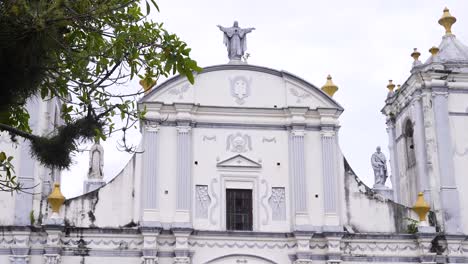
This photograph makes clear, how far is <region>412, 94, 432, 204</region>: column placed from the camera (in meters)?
18.4

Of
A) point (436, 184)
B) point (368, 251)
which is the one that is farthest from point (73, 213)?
point (436, 184)

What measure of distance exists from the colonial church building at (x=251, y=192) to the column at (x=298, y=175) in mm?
22

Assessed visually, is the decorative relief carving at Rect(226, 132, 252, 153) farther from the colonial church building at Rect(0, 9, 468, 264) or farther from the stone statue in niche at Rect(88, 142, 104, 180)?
the stone statue in niche at Rect(88, 142, 104, 180)

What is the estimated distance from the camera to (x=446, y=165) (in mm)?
18281

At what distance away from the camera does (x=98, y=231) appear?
1680 cm

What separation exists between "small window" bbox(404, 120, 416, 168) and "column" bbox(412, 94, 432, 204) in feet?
2.82

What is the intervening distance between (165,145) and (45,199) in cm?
275

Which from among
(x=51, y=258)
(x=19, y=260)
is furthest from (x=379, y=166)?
(x=19, y=260)

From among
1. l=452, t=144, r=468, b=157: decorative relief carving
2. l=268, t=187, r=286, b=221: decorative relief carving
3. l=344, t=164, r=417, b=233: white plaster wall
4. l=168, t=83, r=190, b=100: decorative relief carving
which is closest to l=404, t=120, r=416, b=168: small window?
l=452, t=144, r=468, b=157: decorative relief carving

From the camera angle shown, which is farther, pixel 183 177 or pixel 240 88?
pixel 240 88

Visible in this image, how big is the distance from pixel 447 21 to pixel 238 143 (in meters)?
6.43

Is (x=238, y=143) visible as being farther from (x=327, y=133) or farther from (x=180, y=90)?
(x=327, y=133)

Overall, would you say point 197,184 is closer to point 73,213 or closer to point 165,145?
point 165,145

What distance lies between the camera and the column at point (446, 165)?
17906mm
